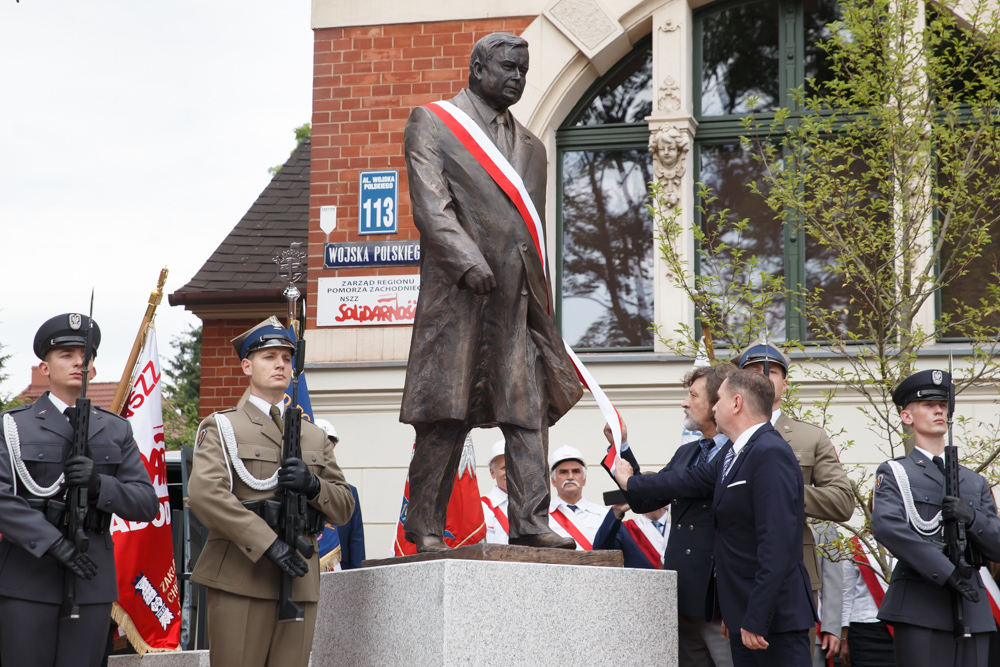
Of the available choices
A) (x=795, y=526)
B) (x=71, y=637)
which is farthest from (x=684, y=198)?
(x=71, y=637)

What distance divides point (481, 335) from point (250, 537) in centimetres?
125

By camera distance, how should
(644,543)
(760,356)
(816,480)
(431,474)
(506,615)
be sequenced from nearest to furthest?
(506,615), (431,474), (816,480), (760,356), (644,543)

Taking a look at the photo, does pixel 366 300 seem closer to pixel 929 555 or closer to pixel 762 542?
pixel 929 555

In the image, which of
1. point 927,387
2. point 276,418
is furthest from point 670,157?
point 276,418

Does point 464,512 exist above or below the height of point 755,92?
below

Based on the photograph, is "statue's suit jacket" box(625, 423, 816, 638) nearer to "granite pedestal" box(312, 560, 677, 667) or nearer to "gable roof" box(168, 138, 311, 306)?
"granite pedestal" box(312, 560, 677, 667)

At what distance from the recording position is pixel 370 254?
10.6 meters

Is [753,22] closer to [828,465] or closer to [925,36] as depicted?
[925,36]

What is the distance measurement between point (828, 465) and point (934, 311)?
4553 mm

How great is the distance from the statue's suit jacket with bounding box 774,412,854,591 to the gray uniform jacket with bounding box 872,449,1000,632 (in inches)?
9.4

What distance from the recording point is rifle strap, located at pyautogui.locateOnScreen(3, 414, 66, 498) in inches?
203

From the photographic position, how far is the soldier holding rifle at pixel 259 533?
5016mm

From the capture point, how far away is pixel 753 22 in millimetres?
10992

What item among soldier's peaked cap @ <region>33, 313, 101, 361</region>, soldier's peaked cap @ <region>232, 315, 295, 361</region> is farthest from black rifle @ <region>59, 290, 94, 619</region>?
soldier's peaked cap @ <region>232, 315, 295, 361</region>
